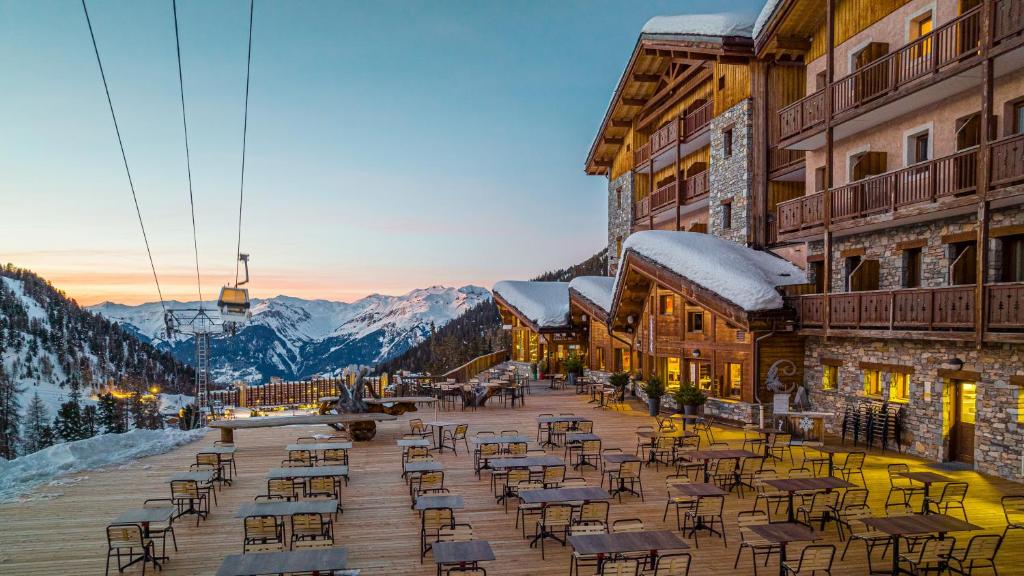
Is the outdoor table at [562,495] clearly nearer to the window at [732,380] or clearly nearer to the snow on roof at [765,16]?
the window at [732,380]

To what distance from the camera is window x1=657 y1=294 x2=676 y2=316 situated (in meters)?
24.4

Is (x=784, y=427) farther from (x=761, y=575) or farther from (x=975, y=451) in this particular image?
(x=761, y=575)

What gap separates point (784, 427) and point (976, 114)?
998 cm

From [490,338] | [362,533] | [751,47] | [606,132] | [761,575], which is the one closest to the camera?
[761,575]

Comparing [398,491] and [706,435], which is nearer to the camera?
[398,491]

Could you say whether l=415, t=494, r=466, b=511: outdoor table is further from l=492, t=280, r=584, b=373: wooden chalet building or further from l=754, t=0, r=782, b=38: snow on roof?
l=492, t=280, r=584, b=373: wooden chalet building

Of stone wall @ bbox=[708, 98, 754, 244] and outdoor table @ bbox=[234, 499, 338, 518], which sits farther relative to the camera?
stone wall @ bbox=[708, 98, 754, 244]

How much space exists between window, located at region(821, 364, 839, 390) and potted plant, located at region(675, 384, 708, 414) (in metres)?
3.59

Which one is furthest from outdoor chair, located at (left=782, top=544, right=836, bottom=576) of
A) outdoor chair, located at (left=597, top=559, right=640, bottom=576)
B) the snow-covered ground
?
the snow-covered ground

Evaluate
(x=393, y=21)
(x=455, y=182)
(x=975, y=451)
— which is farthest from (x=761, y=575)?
(x=455, y=182)

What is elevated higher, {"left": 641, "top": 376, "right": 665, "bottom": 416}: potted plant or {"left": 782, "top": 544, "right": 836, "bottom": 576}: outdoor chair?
{"left": 782, "top": 544, "right": 836, "bottom": 576}: outdoor chair

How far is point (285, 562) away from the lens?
21.9 feet

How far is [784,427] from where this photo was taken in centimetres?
1944

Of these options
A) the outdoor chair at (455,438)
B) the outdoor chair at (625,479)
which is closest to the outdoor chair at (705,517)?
the outdoor chair at (625,479)
